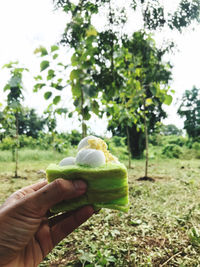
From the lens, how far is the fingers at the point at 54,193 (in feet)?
3.10

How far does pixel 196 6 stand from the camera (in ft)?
9.47

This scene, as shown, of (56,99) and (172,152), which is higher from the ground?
(56,99)

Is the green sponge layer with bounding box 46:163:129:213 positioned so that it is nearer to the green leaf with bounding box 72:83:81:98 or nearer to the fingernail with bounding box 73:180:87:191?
the fingernail with bounding box 73:180:87:191

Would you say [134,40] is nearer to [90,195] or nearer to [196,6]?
[196,6]

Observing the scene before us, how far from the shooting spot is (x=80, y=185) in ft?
3.28

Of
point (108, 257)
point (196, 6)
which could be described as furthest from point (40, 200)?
point (196, 6)

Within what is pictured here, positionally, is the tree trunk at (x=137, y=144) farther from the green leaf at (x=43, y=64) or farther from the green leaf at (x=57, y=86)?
the green leaf at (x=43, y=64)

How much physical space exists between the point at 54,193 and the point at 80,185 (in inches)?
4.6

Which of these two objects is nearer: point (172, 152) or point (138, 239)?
point (138, 239)

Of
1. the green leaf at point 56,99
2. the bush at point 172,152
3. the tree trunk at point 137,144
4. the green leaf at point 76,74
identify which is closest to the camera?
the green leaf at point 76,74

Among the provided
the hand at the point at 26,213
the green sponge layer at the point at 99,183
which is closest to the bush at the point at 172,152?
the green sponge layer at the point at 99,183

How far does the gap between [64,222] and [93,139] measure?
1.80 feet

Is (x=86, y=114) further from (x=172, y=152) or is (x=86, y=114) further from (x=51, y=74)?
(x=172, y=152)

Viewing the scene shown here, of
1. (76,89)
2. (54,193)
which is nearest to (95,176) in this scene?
(54,193)
